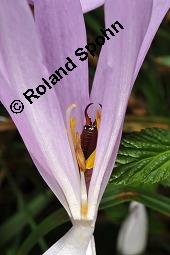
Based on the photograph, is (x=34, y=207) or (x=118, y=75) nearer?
(x=118, y=75)

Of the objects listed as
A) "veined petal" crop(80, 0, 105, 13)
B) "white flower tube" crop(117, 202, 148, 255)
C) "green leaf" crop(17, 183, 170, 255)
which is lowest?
"white flower tube" crop(117, 202, 148, 255)

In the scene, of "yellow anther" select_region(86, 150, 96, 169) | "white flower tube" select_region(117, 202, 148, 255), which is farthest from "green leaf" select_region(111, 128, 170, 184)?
"white flower tube" select_region(117, 202, 148, 255)

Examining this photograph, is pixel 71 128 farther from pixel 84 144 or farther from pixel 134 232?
pixel 134 232

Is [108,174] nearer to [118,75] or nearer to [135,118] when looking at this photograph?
[118,75]

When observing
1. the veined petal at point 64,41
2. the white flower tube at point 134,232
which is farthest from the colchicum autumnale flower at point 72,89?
the white flower tube at point 134,232

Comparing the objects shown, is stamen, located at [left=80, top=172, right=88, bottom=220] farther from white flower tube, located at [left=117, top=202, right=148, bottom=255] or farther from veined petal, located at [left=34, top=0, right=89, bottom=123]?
white flower tube, located at [left=117, top=202, right=148, bottom=255]

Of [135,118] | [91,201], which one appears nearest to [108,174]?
[91,201]

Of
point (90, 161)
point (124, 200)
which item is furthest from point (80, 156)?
point (124, 200)
